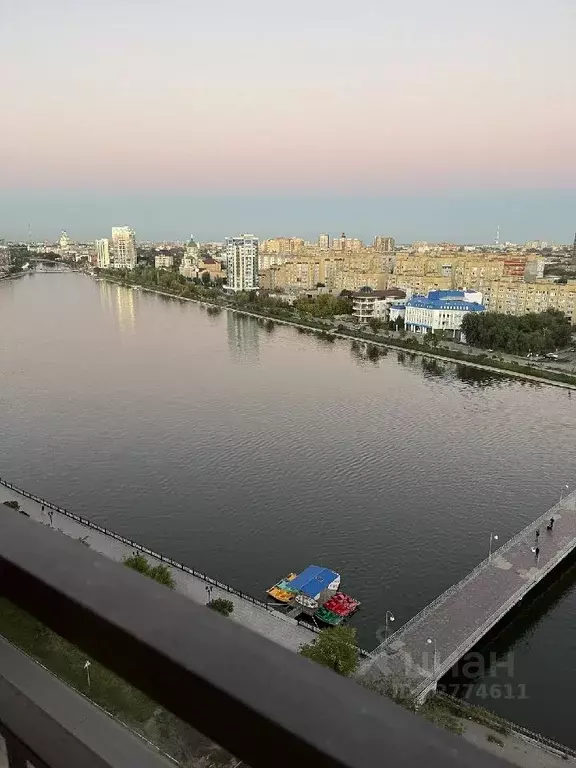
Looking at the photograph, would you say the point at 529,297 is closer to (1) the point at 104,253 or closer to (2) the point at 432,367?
(2) the point at 432,367

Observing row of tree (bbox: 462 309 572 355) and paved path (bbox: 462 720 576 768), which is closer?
paved path (bbox: 462 720 576 768)

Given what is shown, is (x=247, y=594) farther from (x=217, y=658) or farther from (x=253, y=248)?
(x=253, y=248)

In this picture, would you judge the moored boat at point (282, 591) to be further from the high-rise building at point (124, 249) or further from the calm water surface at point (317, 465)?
the high-rise building at point (124, 249)

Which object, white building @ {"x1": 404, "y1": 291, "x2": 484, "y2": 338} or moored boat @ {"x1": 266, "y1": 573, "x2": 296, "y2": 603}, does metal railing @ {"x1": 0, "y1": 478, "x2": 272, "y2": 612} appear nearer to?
moored boat @ {"x1": 266, "y1": 573, "x2": 296, "y2": 603}

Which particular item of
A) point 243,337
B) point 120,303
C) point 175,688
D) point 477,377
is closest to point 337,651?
point 175,688

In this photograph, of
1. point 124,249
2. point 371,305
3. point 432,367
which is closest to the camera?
point 432,367

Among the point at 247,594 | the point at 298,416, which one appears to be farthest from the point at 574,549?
the point at 298,416

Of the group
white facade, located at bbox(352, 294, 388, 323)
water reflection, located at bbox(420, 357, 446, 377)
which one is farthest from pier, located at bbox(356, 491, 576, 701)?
white facade, located at bbox(352, 294, 388, 323)
